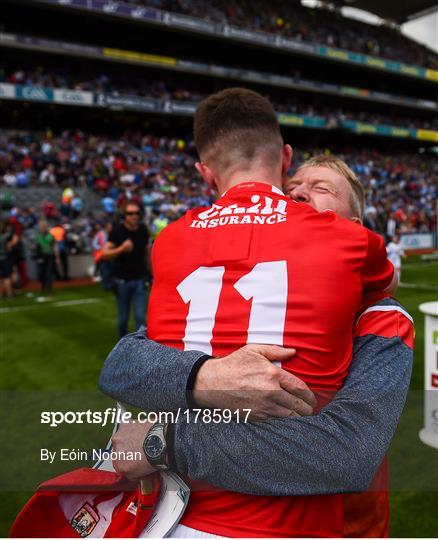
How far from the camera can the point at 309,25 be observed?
40844mm

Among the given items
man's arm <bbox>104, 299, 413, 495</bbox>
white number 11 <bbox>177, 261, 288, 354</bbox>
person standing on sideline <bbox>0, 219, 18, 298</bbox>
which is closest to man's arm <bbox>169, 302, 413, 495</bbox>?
man's arm <bbox>104, 299, 413, 495</bbox>

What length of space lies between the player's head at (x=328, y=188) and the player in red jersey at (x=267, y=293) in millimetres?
342

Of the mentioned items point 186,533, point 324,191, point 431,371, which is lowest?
point 431,371

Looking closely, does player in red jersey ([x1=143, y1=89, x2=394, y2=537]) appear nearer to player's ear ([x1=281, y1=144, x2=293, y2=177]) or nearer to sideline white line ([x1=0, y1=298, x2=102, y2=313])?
player's ear ([x1=281, y1=144, x2=293, y2=177])

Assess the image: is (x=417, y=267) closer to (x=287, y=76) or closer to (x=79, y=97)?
(x=79, y=97)

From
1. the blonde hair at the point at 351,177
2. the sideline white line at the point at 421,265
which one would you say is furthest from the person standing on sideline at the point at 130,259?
the sideline white line at the point at 421,265

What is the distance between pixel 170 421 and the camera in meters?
1.25

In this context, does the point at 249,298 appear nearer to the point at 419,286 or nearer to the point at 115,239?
the point at 115,239

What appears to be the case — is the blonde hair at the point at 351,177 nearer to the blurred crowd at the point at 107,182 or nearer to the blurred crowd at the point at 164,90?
the blurred crowd at the point at 107,182

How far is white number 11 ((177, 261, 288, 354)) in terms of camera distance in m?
1.25

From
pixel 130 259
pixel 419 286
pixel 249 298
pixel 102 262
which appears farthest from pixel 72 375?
pixel 419 286


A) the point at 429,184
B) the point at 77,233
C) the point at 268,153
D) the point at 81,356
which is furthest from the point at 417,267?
the point at 429,184

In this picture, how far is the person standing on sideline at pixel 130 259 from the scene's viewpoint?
6.71 m

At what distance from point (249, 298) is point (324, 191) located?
65 centimetres
